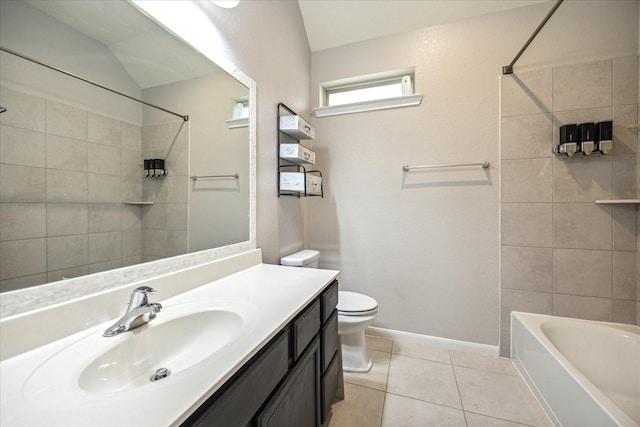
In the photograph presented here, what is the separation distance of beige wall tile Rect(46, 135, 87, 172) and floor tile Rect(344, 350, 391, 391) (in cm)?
179

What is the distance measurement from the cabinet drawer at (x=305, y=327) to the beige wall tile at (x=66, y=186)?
797 millimetres

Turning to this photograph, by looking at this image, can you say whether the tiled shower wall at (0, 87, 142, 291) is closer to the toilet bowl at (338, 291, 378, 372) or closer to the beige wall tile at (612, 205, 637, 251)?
the toilet bowl at (338, 291, 378, 372)

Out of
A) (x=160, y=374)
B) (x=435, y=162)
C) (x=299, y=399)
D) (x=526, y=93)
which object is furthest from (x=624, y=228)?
(x=160, y=374)

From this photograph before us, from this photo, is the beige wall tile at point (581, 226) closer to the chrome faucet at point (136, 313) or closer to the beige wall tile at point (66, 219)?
the chrome faucet at point (136, 313)

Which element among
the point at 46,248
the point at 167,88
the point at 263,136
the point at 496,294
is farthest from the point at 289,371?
the point at 496,294

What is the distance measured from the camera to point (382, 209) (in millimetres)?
2152

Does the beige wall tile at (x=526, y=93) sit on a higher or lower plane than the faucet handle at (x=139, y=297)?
higher

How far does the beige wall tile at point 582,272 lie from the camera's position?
65.7 inches

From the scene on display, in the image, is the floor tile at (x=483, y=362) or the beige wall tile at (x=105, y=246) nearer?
the beige wall tile at (x=105, y=246)

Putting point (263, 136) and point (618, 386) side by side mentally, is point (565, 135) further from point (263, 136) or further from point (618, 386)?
point (263, 136)

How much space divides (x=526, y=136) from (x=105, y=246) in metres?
2.46

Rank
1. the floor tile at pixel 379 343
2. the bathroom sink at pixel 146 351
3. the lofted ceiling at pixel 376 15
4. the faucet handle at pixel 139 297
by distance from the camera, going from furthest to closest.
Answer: the floor tile at pixel 379 343 < the lofted ceiling at pixel 376 15 < the faucet handle at pixel 139 297 < the bathroom sink at pixel 146 351

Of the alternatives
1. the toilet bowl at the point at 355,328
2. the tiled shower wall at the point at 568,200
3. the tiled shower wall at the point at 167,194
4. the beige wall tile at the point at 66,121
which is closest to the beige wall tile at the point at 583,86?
the tiled shower wall at the point at 568,200

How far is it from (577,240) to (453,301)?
35.5 inches
